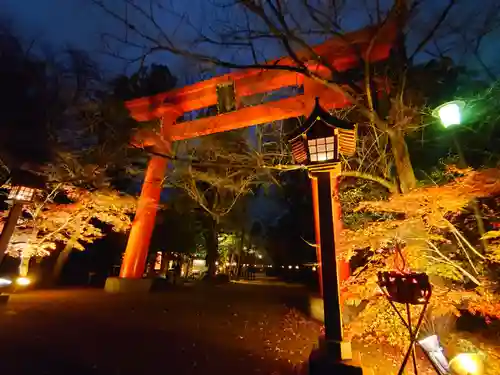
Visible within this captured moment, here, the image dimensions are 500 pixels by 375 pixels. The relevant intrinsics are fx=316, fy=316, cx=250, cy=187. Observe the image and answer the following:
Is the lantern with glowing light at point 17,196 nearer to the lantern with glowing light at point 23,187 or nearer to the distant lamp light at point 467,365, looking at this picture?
the lantern with glowing light at point 23,187

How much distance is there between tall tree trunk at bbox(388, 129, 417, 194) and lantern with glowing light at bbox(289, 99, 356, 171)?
1629 mm

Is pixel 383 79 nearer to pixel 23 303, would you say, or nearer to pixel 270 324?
pixel 270 324

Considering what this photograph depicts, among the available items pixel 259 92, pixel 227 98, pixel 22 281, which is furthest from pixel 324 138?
pixel 22 281

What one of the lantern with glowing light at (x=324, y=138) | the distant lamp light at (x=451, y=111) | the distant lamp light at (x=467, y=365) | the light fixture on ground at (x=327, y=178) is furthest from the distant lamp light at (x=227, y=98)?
the distant lamp light at (x=467, y=365)

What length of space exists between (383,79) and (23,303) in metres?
11.7

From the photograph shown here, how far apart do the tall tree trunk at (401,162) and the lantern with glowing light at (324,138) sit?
1629 mm

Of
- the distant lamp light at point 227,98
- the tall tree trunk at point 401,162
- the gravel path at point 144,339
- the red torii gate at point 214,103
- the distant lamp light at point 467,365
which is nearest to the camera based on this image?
the distant lamp light at point 467,365

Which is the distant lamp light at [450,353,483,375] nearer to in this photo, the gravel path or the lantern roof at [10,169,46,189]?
the gravel path

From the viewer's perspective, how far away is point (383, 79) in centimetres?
726

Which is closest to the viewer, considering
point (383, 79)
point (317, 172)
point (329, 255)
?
point (329, 255)

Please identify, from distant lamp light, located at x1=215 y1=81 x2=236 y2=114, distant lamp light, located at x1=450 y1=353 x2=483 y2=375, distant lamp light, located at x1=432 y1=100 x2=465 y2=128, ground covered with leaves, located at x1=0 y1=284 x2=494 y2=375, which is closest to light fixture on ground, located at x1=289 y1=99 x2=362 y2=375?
ground covered with leaves, located at x1=0 y1=284 x2=494 y2=375

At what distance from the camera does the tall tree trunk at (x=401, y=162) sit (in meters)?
6.23

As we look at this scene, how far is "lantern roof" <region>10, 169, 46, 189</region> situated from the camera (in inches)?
362

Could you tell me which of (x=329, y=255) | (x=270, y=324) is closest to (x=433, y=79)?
(x=329, y=255)
